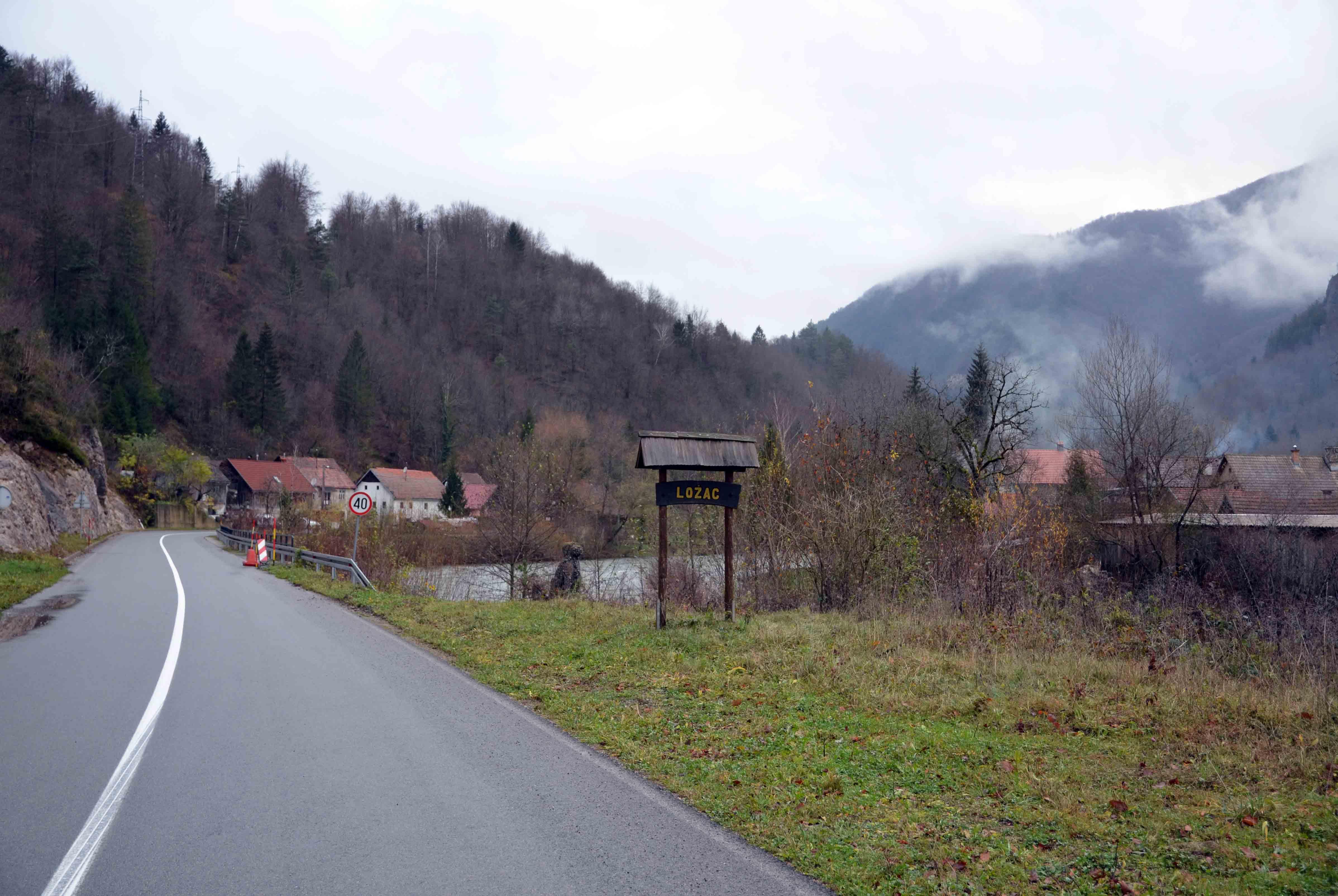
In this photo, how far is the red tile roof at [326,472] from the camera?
83312 millimetres

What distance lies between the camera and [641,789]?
234 inches

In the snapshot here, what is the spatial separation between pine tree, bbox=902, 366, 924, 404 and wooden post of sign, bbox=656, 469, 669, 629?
1705 cm

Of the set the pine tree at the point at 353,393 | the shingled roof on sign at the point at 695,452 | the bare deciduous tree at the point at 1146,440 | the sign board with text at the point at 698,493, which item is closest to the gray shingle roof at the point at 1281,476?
Answer: the bare deciduous tree at the point at 1146,440

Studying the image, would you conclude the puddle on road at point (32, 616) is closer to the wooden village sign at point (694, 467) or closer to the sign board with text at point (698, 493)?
the wooden village sign at point (694, 467)

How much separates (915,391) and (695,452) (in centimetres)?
1938

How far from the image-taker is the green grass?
17.5 m

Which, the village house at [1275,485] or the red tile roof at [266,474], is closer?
the village house at [1275,485]

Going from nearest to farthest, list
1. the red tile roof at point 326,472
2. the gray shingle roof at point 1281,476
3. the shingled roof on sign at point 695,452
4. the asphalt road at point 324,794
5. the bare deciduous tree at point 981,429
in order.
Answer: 1. the asphalt road at point 324,794
2. the shingled roof on sign at point 695,452
3. the bare deciduous tree at point 981,429
4. the gray shingle roof at point 1281,476
5. the red tile roof at point 326,472

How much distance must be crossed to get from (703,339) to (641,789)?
93025mm

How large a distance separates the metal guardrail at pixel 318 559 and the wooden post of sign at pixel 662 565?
32.4 feet

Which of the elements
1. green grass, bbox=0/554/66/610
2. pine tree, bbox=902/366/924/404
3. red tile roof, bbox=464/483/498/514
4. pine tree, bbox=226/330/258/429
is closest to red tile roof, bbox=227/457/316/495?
pine tree, bbox=226/330/258/429

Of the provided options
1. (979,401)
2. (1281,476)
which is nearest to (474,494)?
(979,401)

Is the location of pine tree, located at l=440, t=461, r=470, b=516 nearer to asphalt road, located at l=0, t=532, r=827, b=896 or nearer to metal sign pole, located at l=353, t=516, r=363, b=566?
metal sign pole, located at l=353, t=516, r=363, b=566

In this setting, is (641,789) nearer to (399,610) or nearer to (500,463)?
(399,610)
